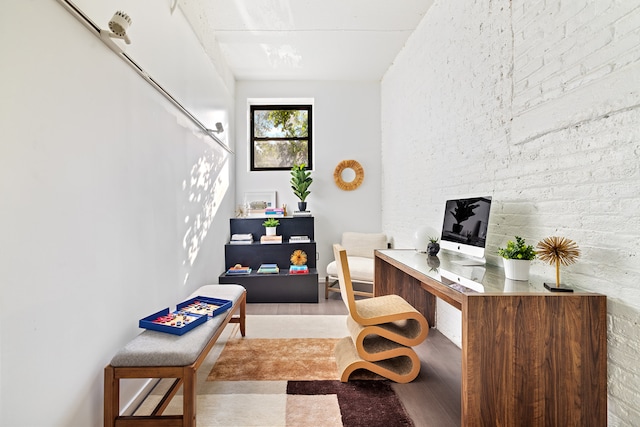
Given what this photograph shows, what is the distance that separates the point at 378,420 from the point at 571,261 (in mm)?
1182

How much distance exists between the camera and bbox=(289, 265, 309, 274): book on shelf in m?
3.93

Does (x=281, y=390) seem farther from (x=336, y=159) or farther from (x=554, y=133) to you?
(x=336, y=159)

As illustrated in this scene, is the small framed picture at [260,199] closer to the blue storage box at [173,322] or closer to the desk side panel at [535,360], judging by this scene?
the blue storage box at [173,322]

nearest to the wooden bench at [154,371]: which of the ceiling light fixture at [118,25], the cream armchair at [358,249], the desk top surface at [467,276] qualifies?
the desk top surface at [467,276]

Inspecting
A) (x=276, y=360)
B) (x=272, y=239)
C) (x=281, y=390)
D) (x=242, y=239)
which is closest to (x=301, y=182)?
(x=272, y=239)

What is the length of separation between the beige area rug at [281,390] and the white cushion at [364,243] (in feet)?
5.94

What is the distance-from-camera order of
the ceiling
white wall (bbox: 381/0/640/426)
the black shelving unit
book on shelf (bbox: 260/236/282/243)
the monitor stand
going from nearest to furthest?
white wall (bbox: 381/0/640/426) → the monitor stand → the ceiling → the black shelving unit → book on shelf (bbox: 260/236/282/243)

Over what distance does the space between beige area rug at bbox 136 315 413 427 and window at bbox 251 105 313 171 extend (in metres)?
2.88

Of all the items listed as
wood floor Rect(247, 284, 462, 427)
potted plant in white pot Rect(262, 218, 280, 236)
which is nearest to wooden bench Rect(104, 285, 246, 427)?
A: wood floor Rect(247, 284, 462, 427)

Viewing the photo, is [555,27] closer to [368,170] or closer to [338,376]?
[338,376]

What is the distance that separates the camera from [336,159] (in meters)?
4.89

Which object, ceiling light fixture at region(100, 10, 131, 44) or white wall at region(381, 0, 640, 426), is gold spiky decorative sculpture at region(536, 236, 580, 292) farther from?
ceiling light fixture at region(100, 10, 131, 44)

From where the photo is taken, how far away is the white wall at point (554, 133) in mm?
1281

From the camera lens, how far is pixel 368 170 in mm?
4910
